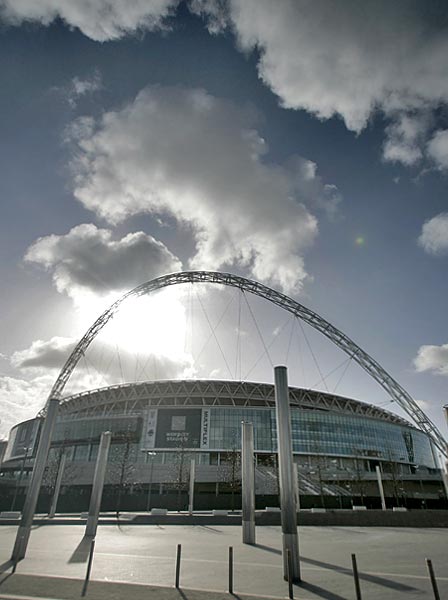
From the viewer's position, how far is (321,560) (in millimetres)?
13461

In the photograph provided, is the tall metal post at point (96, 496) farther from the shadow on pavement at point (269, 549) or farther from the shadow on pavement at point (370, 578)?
the shadow on pavement at point (370, 578)

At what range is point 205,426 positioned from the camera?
85.9 metres

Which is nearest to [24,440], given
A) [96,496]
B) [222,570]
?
[96,496]

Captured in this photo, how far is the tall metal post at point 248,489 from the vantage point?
18734mm

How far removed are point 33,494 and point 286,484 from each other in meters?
10.5

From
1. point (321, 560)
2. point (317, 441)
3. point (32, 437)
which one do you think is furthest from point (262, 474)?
point (321, 560)

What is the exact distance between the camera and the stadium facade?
74625 mm

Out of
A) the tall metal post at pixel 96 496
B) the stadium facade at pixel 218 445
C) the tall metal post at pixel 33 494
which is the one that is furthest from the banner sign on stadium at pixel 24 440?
the tall metal post at pixel 33 494

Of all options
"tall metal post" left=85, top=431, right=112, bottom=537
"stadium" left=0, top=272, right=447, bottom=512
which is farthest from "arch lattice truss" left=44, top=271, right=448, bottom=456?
"tall metal post" left=85, top=431, right=112, bottom=537

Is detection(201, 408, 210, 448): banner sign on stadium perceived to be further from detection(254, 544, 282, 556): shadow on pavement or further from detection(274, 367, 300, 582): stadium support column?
detection(274, 367, 300, 582): stadium support column

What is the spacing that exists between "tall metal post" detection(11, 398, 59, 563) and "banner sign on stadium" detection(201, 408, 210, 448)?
72.5m

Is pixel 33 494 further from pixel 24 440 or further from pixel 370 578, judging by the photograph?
pixel 24 440

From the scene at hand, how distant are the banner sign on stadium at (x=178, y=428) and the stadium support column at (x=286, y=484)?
7586 cm

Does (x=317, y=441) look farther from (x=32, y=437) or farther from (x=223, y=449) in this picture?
(x=32, y=437)
